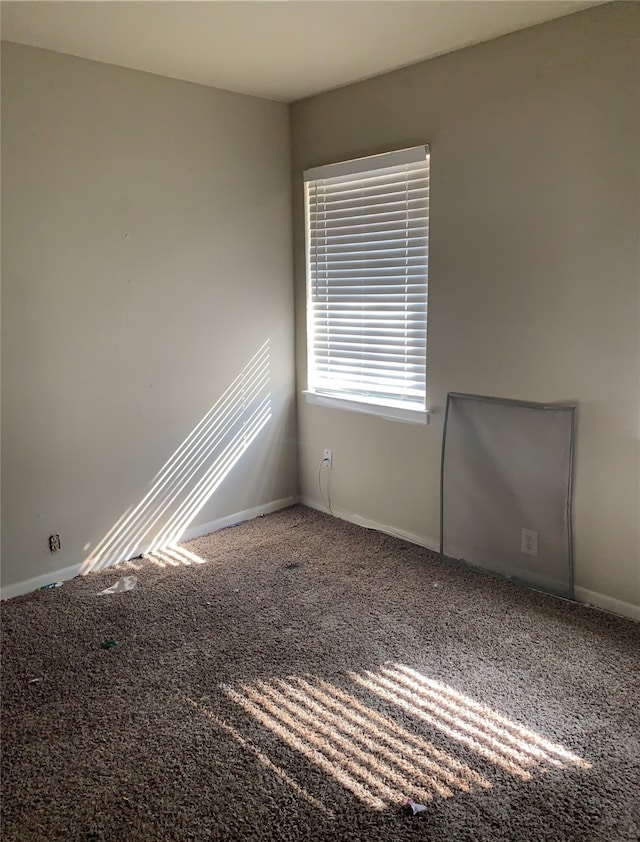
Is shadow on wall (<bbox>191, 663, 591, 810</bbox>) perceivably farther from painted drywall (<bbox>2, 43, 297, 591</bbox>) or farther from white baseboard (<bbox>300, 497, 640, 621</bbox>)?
painted drywall (<bbox>2, 43, 297, 591</bbox>)

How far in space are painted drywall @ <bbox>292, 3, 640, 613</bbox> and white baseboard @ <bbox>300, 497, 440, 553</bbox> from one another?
1.3 inches

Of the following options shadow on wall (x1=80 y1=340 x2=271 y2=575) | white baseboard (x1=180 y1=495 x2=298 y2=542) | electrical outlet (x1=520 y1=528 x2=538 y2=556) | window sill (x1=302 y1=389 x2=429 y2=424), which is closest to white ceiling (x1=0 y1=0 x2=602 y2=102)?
shadow on wall (x1=80 y1=340 x2=271 y2=575)

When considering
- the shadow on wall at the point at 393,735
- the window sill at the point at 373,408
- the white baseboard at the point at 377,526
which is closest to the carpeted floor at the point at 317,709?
the shadow on wall at the point at 393,735

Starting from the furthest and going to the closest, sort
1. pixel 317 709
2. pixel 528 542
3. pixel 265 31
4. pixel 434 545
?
pixel 434 545, pixel 528 542, pixel 265 31, pixel 317 709

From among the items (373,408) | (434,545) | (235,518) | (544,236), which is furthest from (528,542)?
(235,518)

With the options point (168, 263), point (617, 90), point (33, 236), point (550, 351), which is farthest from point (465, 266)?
point (33, 236)

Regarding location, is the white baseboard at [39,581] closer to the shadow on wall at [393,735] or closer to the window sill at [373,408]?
the shadow on wall at [393,735]

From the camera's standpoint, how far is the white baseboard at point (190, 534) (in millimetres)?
3156

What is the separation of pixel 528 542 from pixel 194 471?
6.08 ft

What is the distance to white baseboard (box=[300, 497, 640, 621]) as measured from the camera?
2842 mm

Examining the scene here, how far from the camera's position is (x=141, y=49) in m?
2.94

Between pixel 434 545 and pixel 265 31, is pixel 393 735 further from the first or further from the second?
pixel 265 31

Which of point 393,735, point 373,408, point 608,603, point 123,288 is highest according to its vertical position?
point 123,288

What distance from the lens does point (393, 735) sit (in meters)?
2.17
